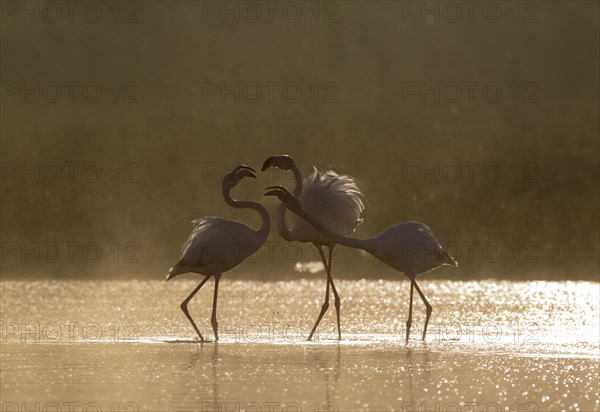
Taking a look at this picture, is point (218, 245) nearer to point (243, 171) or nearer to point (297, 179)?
point (243, 171)

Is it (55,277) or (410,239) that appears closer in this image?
(410,239)

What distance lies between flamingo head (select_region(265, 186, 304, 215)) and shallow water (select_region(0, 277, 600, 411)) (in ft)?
4.04

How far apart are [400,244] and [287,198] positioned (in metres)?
1.15

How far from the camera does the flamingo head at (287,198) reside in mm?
12484

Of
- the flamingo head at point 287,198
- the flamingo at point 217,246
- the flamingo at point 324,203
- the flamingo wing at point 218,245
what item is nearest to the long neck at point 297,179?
the flamingo at point 324,203

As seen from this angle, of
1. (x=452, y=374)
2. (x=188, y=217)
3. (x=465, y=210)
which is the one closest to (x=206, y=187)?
(x=188, y=217)

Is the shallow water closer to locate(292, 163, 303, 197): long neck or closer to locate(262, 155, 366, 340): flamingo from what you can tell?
locate(262, 155, 366, 340): flamingo

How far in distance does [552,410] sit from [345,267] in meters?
15.2

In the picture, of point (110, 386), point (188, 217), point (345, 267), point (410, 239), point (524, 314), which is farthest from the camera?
point (188, 217)

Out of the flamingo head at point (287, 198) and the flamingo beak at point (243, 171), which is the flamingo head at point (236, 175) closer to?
the flamingo beak at point (243, 171)

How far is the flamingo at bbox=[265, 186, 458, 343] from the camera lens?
12.6 m

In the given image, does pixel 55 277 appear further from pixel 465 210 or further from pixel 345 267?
pixel 465 210

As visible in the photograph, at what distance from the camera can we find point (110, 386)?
360 inches

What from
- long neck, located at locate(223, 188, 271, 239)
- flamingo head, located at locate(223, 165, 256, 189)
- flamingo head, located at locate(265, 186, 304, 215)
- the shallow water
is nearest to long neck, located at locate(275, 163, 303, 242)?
long neck, located at locate(223, 188, 271, 239)
